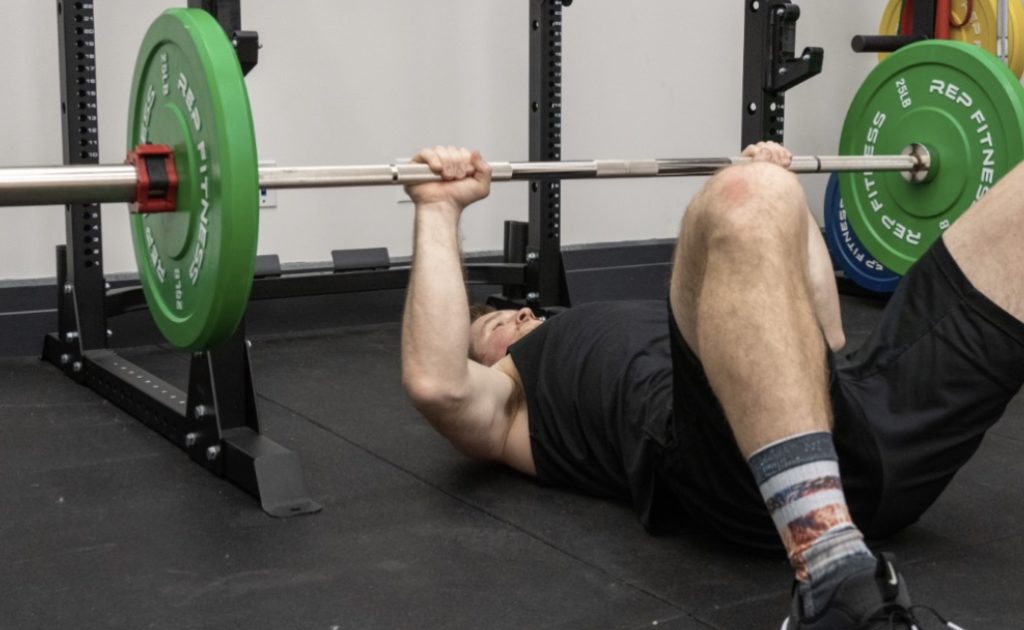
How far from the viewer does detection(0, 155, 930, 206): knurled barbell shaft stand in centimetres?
141

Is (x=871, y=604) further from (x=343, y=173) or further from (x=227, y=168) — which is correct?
(x=343, y=173)

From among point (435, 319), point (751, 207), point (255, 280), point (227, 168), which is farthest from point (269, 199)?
point (751, 207)

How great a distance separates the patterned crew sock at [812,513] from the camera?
3.51ft

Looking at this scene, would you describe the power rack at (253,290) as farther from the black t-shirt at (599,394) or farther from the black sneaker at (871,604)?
the black sneaker at (871,604)

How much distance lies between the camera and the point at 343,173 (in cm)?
169

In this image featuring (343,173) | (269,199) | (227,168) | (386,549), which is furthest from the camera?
(269,199)

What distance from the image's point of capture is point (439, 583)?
1.46 metres

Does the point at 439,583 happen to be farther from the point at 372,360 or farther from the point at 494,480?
the point at 372,360

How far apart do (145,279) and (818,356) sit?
38.4 inches

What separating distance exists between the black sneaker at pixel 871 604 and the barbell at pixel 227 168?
2.47ft

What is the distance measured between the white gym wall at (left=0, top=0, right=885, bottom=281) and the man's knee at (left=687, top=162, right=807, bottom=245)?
6.86 ft

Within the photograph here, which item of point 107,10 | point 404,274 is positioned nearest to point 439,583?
point 404,274

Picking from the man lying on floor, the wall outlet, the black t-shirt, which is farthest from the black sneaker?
the wall outlet

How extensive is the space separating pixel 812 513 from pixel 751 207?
34 centimetres
